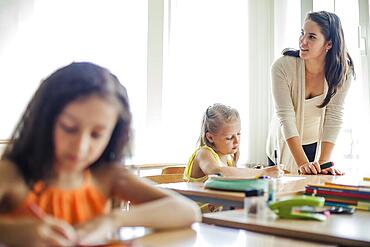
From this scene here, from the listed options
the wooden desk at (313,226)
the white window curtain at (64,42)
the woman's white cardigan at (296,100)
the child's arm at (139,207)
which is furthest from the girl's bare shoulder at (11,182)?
the woman's white cardigan at (296,100)

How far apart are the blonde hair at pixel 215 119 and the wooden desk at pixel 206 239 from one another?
4.12ft

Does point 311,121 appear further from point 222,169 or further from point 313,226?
point 313,226

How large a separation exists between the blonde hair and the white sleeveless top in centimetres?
53

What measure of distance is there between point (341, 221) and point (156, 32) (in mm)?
2856

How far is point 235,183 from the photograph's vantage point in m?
1.52

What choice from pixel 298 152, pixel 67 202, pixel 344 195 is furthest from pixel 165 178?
pixel 67 202

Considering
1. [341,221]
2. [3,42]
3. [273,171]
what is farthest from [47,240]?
[3,42]

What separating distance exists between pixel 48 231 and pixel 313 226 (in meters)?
0.66

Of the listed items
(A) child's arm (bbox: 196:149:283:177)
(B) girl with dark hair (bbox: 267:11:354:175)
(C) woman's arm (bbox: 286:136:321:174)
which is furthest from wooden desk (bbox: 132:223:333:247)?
(B) girl with dark hair (bbox: 267:11:354:175)

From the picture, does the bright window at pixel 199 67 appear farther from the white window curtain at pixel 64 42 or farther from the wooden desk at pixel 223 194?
the wooden desk at pixel 223 194

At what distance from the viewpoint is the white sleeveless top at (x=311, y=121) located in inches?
101

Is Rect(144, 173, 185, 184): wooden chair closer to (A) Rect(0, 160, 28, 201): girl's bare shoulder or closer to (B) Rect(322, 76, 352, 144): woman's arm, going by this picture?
(B) Rect(322, 76, 352, 144): woman's arm

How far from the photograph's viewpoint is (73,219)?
0.74 metres

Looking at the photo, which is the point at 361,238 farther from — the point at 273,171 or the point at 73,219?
the point at 273,171
